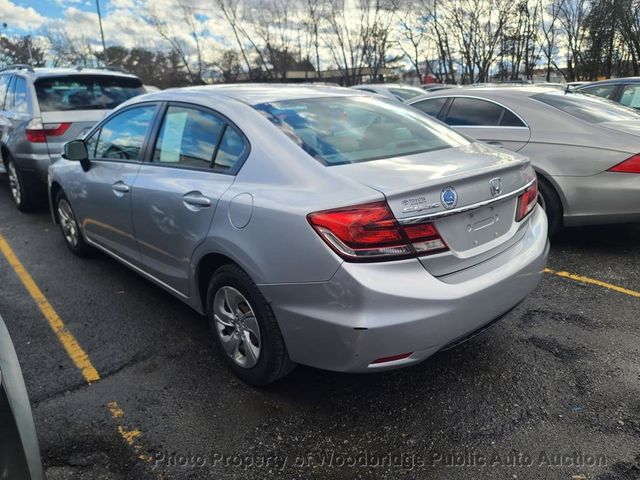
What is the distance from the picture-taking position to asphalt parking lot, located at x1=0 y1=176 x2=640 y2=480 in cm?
225

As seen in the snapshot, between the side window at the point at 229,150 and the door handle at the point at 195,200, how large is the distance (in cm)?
19

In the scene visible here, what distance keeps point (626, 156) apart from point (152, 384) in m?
4.08

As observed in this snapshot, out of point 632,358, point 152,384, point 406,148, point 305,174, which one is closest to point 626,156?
point 632,358

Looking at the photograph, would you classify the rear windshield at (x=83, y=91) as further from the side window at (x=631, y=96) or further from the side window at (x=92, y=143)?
the side window at (x=631, y=96)

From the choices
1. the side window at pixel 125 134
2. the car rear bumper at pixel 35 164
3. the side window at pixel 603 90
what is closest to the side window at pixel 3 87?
the car rear bumper at pixel 35 164

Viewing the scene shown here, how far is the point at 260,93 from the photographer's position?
314 cm

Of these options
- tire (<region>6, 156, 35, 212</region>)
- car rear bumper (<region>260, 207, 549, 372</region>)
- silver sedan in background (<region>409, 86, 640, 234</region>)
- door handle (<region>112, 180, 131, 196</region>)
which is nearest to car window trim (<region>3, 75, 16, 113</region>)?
tire (<region>6, 156, 35, 212</region>)

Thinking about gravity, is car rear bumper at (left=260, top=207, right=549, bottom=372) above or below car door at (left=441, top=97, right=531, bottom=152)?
below

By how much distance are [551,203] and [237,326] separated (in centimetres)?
334

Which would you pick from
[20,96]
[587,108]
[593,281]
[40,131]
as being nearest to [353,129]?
[593,281]

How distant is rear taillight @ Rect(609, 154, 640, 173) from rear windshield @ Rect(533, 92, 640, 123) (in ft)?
2.06

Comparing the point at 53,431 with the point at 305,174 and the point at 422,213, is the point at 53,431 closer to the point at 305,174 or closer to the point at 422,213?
the point at 305,174

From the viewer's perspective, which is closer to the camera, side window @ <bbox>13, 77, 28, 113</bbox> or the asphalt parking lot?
the asphalt parking lot

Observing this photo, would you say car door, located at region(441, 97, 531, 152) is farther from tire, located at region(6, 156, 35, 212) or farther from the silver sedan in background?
tire, located at region(6, 156, 35, 212)
